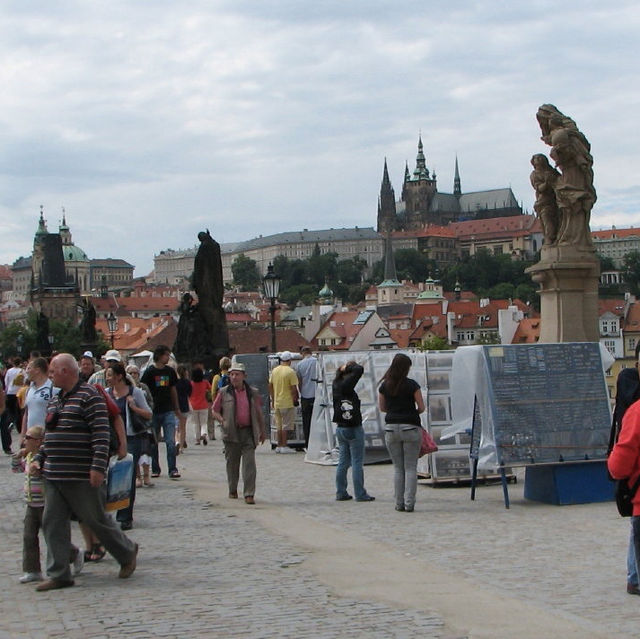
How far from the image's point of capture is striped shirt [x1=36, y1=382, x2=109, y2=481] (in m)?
8.40

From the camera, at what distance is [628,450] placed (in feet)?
23.0

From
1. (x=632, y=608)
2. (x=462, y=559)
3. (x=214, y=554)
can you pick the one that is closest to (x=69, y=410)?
(x=214, y=554)

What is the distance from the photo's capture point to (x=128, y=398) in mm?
12398

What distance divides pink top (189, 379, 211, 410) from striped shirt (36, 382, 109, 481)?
43.1ft

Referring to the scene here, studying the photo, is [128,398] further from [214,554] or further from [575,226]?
[575,226]

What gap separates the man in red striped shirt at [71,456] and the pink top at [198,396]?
13079 mm

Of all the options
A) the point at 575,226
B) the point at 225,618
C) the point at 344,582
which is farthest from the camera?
the point at 575,226

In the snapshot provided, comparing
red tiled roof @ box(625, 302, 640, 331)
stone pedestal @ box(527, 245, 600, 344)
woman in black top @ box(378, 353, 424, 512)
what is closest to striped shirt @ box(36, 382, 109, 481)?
woman in black top @ box(378, 353, 424, 512)

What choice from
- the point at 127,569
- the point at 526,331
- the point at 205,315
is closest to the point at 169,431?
the point at 127,569

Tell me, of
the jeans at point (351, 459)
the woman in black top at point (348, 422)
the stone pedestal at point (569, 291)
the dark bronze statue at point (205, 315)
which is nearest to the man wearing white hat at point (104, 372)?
the woman in black top at point (348, 422)

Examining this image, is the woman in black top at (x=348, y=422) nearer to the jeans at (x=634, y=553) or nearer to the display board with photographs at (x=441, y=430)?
the display board with photographs at (x=441, y=430)

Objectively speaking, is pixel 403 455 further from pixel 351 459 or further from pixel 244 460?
pixel 244 460

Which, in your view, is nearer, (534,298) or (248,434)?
(248,434)

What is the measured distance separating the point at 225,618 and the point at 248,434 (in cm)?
601
